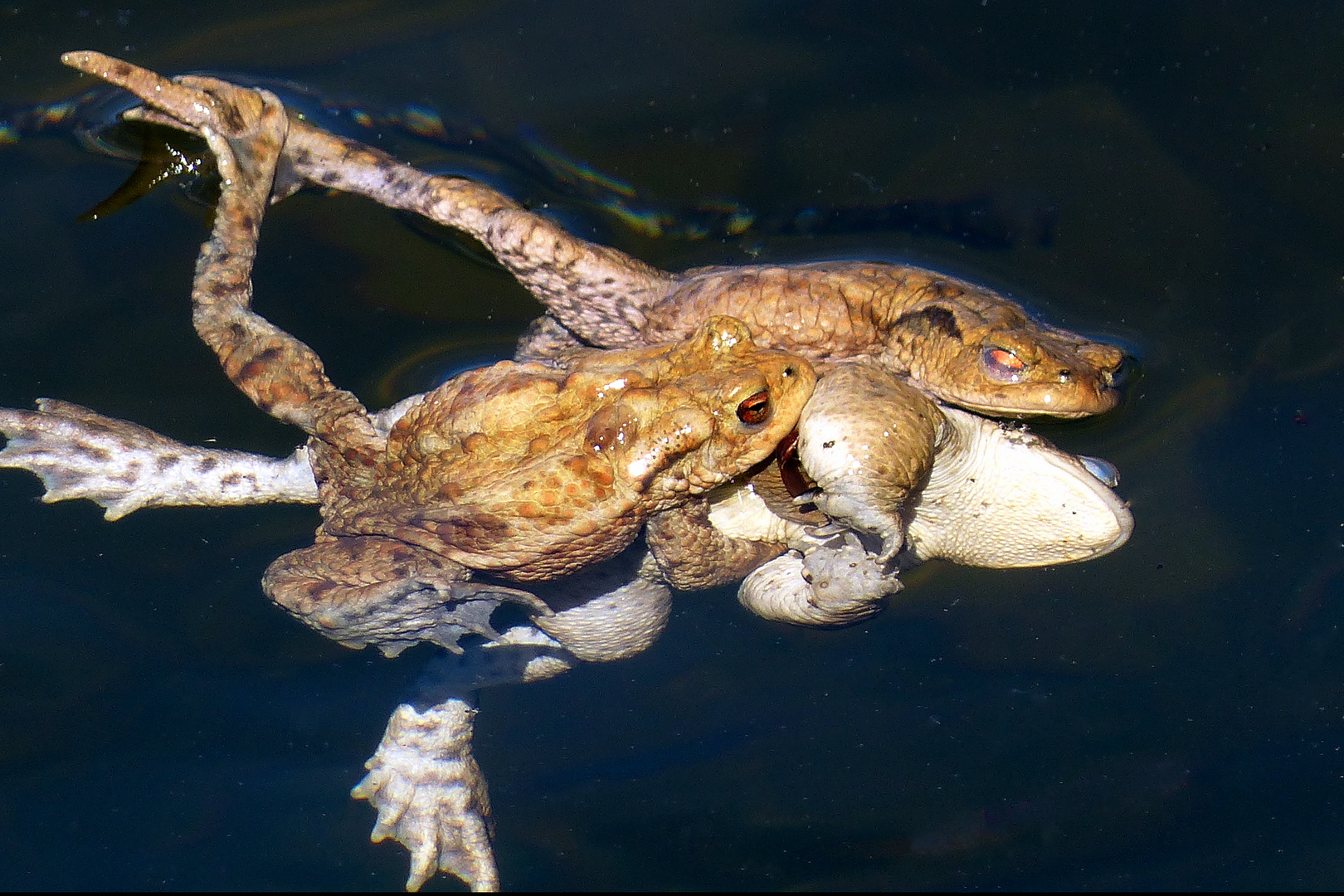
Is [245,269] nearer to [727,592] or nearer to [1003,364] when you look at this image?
[727,592]

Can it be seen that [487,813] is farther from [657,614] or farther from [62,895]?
[62,895]

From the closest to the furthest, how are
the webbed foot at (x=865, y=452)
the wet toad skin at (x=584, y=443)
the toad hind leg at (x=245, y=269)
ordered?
1. the webbed foot at (x=865, y=452)
2. the wet toad skin at (x=584, y=443)
3. the toad hind leg at (x=245, y=269)

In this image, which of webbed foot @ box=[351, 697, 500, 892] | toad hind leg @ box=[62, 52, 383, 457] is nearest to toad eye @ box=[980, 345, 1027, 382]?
→ toad hind leg @ box=[62, 52, 383, 457]

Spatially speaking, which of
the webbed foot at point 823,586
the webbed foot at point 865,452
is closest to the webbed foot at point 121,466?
the webbed foot at point 823,586

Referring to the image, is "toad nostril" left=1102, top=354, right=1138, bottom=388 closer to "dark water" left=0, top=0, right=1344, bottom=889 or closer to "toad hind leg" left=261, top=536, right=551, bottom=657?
"dark water" left=0, top=0, right=1344, bottom=889

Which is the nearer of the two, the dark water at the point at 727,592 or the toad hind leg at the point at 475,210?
the toad hind leg at the point at 475,210

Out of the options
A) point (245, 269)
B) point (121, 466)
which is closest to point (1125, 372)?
point (245, 269)

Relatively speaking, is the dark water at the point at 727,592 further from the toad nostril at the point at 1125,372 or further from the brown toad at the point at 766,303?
the brown toad at the point at 766,303
